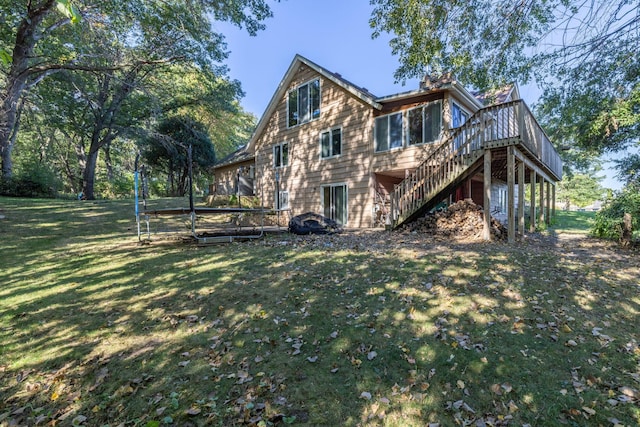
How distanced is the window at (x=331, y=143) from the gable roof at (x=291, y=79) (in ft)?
6.31

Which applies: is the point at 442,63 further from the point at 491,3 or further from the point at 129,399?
the point at 129,399

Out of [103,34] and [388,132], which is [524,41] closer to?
[388,132]

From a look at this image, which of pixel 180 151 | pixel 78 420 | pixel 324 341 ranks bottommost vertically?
pixel 78 420

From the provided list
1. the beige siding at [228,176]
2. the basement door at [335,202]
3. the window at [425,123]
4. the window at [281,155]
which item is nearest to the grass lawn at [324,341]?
the window at [425,123]

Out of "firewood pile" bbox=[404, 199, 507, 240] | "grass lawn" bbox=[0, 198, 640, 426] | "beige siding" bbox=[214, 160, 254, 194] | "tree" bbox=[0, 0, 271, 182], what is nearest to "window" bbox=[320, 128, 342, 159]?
"firewood pile" bbox=[404, 199, 507, 240]

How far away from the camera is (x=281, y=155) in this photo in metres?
16.8

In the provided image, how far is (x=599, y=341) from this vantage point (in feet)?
11.1

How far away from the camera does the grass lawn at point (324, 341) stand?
258cm

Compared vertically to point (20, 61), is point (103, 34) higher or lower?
higher

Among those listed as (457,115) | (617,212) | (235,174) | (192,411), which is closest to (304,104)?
(457,115)

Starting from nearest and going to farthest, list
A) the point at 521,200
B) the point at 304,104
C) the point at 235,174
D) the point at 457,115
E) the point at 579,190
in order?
the point at 521,200
the point at 457,115
the point at 304,104
the point at 235,174
the point at 579,190

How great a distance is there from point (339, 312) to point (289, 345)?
956mm

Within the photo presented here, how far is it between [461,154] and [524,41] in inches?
128

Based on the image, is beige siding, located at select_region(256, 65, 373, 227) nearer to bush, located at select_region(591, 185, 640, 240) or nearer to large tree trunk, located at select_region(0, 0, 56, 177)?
bush, located at select_region(591, 185, 640, 240)
